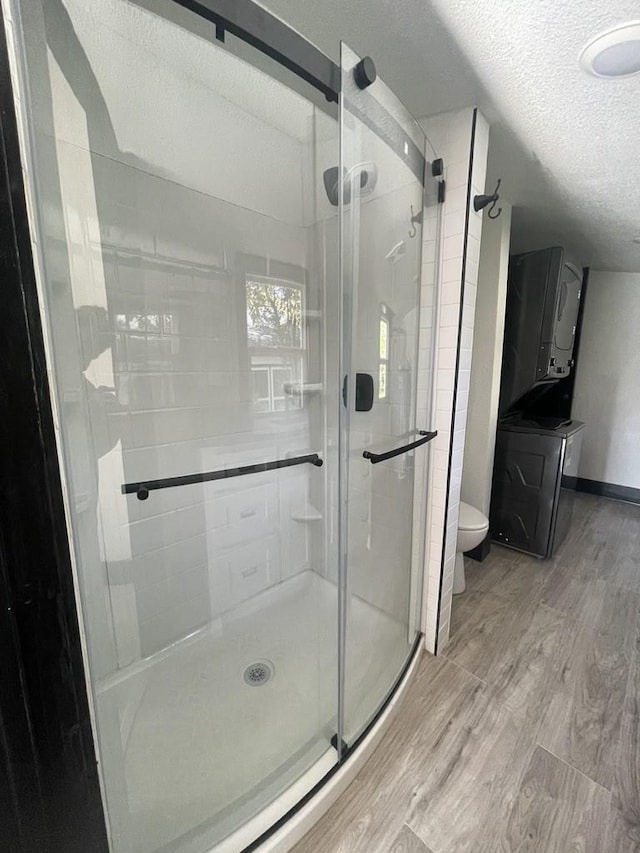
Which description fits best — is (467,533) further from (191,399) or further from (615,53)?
(615,53)

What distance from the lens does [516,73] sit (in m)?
1.09

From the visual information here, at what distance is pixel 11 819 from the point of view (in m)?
0.50

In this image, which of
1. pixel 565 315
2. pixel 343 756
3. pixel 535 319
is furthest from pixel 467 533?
pixel 565 315

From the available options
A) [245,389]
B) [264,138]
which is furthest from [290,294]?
[264,138]

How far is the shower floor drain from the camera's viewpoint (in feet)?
4.47

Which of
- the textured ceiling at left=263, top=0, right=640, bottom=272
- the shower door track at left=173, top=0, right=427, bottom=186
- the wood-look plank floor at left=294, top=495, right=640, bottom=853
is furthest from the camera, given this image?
the wood-look plank floor at left=294, top=495, right=640, bottom=853

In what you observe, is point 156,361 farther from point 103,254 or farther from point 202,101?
point 202,101

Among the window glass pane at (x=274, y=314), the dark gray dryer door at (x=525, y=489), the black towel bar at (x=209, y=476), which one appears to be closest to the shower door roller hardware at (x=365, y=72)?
the window glass pane at (x=274, y=314)

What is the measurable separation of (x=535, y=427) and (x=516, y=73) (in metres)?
1.97

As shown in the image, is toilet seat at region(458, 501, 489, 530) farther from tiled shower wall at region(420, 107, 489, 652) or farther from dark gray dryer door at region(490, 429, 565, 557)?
dark gray dryer door at region(490, 429, 565, 557)

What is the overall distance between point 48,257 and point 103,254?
692mm

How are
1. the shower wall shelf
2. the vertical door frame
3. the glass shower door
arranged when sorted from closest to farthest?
the vertical door frame → the glass shower door → the shower wall shelf

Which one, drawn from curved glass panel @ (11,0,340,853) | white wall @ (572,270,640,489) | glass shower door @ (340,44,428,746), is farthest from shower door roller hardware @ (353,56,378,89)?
white wall @ (572,270,640,489)

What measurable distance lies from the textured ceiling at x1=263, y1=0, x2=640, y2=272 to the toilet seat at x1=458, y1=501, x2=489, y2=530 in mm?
1772
